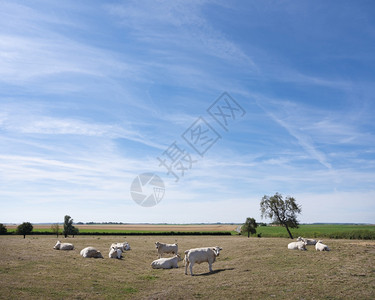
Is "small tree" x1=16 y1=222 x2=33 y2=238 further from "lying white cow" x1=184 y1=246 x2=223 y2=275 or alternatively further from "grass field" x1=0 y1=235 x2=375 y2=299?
"lying white cow" x1=184 y1=246 x2=223 y2=275

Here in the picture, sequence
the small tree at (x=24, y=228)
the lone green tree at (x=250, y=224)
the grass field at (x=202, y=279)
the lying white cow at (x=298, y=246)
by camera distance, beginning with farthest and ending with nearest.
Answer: the lone green tree at (x=250, y=224)
the small tree at (x=24, y=228)
the lying white cow at (x=298, y=246)
the grass field at (x=202, y=279)

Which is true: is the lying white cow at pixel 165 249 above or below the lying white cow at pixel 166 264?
above

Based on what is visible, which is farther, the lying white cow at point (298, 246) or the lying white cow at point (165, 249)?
the lying white cow at point (165, 249)

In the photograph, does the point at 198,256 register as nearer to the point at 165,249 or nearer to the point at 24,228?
the point at 165,249

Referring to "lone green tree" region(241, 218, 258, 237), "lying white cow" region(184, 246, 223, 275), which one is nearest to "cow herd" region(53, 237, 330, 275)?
"lying white cow" region(184, 246, 223, 275)

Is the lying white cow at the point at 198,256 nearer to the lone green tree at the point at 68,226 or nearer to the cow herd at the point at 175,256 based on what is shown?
the cow herd at the point at 175,256

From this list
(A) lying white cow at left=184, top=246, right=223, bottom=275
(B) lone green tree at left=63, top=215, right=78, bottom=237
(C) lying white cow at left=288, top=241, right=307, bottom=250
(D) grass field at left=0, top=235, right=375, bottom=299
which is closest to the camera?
(D) grass field at left=0, top=235, right=375, bottom=299

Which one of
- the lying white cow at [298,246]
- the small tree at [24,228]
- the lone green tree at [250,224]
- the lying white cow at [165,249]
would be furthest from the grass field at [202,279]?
the small tree at [24,228]

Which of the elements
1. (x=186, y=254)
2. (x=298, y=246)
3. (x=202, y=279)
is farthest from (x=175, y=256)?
(x=298, y=246)

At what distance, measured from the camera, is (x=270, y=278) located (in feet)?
60.9

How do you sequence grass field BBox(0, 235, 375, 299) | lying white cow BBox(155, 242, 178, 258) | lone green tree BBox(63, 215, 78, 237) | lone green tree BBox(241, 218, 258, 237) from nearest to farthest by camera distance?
grass field BBox(0, 235, 375, 299) → lying white cow BBox(155, 242, 178, 258) → lone green tree BBox(241, 218, 258, 237) → lone green tree BBox(63, 215, 78, 237)

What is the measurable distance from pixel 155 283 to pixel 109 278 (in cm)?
343

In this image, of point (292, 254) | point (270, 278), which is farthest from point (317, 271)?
point (292, 254)

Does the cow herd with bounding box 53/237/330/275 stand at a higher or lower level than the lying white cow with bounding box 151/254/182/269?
higher
